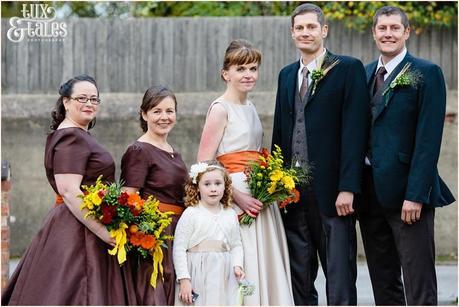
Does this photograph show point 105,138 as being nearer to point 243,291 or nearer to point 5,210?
point 5,210

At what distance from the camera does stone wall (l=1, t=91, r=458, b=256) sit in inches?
425

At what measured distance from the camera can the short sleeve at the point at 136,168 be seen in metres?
6.01

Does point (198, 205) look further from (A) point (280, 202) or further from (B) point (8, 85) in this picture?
(B) point (8, 85)

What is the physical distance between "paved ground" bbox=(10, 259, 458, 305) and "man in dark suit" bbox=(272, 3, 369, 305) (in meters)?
2.63

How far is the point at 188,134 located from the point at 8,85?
213cm

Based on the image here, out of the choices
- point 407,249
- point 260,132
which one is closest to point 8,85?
point 260,132

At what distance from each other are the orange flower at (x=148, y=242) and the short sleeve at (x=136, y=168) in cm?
39

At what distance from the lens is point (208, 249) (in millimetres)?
6059

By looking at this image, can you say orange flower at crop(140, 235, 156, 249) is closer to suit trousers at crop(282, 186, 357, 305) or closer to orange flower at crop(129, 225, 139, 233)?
orange flower at crop(129, 225, 139, 233)

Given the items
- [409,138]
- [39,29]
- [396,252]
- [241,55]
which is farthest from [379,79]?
[39,29]

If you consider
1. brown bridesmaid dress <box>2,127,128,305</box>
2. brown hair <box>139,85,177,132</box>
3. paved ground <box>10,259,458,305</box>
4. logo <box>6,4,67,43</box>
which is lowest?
paved ground <box>10,259,458,305</box>

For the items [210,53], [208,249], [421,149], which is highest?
[210,53]

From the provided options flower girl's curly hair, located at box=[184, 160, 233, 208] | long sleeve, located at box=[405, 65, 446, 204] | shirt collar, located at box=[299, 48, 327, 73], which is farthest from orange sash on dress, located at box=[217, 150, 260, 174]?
long sleeve, located at box=[405, 65, 446, 204]

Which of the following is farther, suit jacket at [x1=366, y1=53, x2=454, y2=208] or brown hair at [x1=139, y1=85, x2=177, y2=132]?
brown hair at [x1=139, y1=85, x2=177, y2=132]
